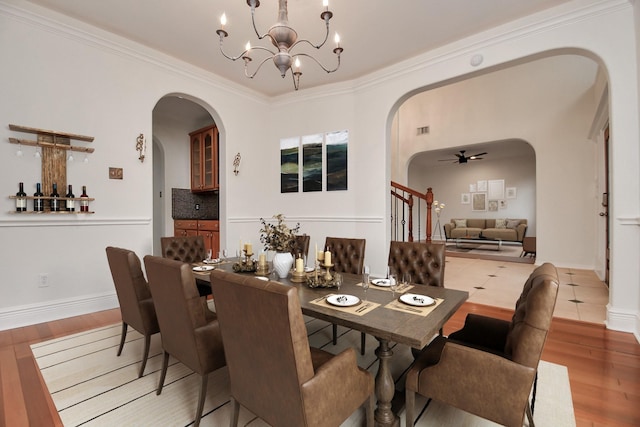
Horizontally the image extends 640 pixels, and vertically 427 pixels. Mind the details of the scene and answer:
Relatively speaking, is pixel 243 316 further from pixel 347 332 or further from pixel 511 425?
pixel 347 332

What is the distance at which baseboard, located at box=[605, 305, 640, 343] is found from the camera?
2.62 meters

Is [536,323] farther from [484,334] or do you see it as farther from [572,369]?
[572,369]

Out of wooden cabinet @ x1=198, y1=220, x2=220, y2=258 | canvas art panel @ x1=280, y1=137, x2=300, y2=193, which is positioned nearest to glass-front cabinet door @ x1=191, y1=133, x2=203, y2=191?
wooden cabinet @ x1=198, y1=220, x2=220, y2=258

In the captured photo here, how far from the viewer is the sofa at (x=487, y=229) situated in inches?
357

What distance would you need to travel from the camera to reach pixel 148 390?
74.2 inches

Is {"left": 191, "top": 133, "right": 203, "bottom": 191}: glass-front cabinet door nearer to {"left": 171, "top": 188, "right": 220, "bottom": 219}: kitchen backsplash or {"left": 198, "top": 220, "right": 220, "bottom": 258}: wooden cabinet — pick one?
{"left": 171, "top": 188, "right": 220, "bottom": 219}: kitchen backsplash

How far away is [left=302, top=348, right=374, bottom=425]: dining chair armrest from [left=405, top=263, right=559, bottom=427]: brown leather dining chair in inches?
11.1

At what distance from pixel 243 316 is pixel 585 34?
12.9 ft

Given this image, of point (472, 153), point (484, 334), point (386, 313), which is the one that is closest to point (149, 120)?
point (386, 313)

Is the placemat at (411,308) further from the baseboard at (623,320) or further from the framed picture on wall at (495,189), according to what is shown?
the framed picture on wall at (495,189)

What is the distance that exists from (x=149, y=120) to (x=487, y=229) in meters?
9.79

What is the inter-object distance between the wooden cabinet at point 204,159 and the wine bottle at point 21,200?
272 cm

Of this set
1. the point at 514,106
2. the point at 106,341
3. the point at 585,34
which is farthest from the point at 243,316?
the point at 514,106

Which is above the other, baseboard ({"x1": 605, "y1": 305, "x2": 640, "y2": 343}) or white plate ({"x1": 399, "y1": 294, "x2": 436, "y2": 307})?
white plate ({"x1": 399, "y1": 294, "x2": 436, "y2": 307})
